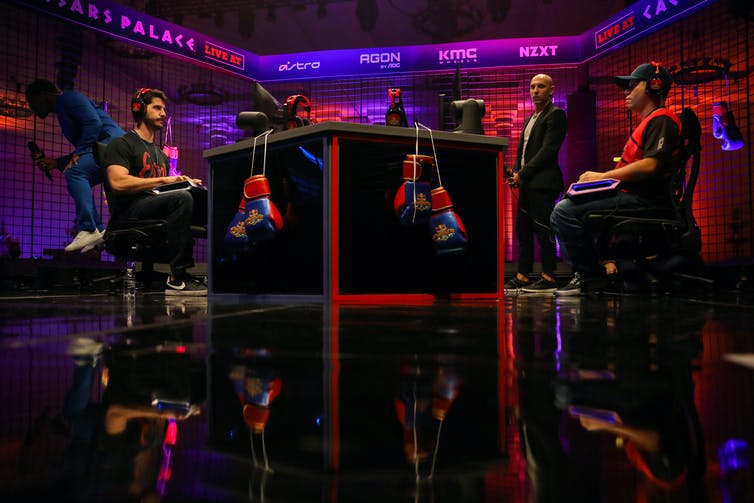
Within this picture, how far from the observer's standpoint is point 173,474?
299 mm

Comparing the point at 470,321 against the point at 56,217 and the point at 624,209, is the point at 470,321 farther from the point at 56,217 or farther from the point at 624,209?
the point at 56,217

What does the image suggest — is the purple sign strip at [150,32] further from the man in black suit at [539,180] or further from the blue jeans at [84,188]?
the man in black suit at [539,180]

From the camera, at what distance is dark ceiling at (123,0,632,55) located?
786 cm

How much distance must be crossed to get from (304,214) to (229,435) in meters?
2.25

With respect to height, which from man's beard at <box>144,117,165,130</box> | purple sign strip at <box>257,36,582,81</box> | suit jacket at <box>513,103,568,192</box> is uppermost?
purple sign strip at <box>257,36,582,81</box>

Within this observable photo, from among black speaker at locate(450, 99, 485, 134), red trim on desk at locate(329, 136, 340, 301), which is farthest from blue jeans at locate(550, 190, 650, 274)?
red trim on desk at locate(329, 136, 340, 301)

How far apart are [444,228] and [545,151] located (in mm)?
1859

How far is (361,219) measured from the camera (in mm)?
2518

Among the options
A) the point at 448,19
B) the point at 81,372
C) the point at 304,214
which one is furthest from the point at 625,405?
the point at 448,19

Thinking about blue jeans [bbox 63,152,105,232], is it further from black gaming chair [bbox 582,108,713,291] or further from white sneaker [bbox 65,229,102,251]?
black gaming chair [bbox 582,108,713,291]

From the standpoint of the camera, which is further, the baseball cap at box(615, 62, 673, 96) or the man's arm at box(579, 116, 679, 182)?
the baseball cap at box(615, 62, 673, 96)

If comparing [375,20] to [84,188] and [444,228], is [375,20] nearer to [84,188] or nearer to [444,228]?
[84,188]

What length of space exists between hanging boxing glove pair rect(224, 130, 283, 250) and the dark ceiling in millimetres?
5805

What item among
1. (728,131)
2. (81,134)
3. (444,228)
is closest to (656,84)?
(444,228)
